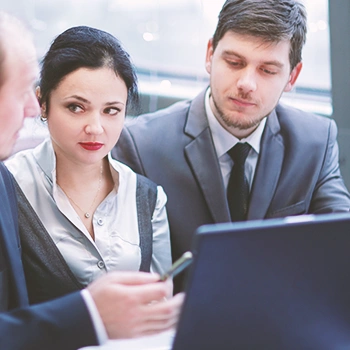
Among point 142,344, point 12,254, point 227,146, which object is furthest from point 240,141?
point 142,344

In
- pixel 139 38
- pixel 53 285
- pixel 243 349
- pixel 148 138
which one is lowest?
pixel 53 285

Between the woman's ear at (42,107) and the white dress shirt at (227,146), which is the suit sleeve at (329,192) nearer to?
the white dress shirt at (227,146)

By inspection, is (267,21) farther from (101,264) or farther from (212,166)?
(101,264)

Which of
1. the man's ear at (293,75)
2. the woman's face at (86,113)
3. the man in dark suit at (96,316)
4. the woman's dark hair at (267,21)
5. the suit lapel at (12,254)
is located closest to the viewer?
the man in dark suit at (96,316)

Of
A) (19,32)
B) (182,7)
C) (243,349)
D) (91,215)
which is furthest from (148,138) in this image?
(182,7)

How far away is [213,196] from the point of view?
2148 millimetres

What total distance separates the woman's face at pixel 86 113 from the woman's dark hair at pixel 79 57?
0.07 ft

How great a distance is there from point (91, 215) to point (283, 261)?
893mm

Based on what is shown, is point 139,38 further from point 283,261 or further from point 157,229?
point 283,261

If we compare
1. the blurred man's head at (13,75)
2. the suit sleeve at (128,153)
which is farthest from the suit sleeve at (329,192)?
the blurred man's head at (13,75)

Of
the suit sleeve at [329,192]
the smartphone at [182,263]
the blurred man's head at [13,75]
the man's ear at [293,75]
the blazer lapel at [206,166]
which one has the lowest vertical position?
the suit sleeve at [329,192]

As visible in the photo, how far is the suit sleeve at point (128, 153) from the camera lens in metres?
2.15

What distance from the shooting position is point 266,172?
224 cm

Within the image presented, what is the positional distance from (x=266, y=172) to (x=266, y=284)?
4.02 ft
